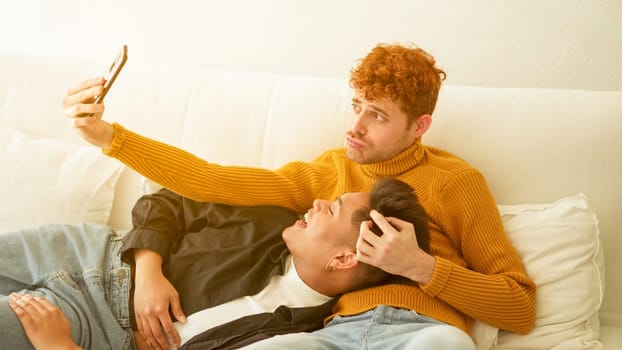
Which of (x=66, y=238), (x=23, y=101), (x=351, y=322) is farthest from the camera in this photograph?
(x=23, y=101)

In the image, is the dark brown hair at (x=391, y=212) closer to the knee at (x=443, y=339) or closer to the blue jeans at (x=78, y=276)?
the knee at (x=443, y=339)

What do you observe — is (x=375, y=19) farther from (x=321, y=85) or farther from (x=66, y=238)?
(x=66, y=238)

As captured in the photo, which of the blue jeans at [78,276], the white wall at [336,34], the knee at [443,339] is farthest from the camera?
the white wall at [336,34]

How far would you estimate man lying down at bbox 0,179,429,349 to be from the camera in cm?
148

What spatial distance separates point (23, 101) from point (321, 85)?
102 cm

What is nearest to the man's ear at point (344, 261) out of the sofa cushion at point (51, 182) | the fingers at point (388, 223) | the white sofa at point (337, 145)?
the fingers at point (388, 223)

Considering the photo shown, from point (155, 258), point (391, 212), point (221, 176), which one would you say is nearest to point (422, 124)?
point (391, 212)

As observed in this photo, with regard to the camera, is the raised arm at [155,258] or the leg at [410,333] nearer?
the leg at [410,333]

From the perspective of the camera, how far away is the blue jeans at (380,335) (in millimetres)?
1287

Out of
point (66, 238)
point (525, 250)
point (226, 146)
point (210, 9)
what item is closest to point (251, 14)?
Answer: point (210, 9)

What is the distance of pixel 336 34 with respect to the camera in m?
2.27

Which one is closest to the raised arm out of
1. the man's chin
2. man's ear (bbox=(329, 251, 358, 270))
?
man's ear (bbox=(329, 251, 358, 270))

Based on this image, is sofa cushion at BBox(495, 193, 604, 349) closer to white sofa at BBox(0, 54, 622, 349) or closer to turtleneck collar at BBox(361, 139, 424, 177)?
white sofa at BBox(0, 54, 622, 349)

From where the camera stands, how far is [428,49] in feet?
7.13
